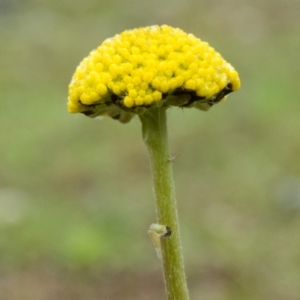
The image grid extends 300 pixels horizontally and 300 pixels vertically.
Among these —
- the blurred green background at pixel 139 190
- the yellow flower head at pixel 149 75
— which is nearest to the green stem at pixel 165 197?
the yellow flower head at pixel 149 75

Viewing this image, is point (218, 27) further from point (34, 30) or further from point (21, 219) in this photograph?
point (21, 219)

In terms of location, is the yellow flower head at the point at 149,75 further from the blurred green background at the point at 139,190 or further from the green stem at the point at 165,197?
the blurred green background at the point at 139,190

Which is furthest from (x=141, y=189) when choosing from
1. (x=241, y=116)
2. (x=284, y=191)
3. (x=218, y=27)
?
(x=218, y=27)

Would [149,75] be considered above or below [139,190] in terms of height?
below

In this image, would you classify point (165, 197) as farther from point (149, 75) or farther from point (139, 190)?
point (139, 190)

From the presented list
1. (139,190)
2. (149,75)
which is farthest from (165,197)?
(139,190)
